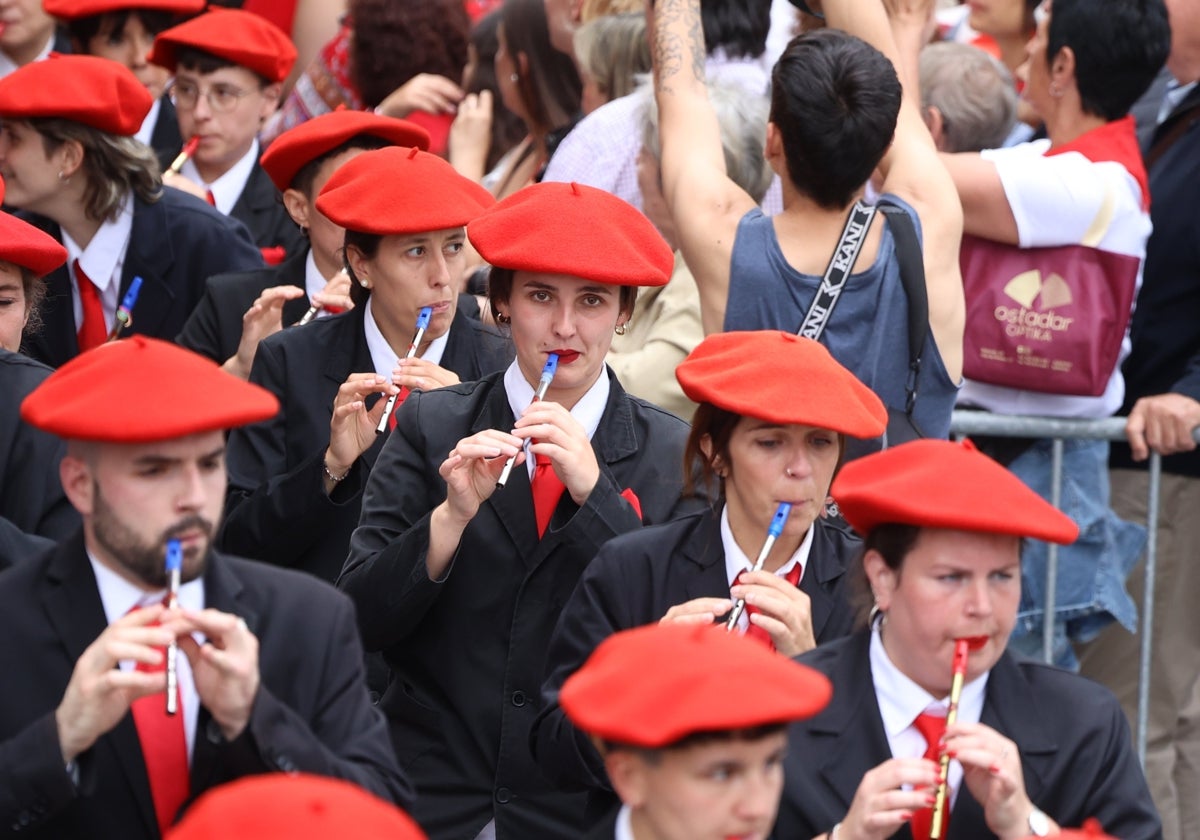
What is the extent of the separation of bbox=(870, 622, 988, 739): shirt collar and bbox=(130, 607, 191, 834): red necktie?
1509mm

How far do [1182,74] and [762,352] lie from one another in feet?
12.0

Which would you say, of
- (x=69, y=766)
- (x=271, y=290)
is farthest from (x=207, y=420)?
(x=271, y=290)

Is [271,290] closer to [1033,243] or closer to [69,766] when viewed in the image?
[1033,243]

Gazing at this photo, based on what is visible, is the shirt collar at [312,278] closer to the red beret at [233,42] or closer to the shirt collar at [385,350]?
the shirt collar at [385,350]

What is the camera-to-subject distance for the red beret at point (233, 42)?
8531 millimetres

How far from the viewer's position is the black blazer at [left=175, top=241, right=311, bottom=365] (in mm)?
7176

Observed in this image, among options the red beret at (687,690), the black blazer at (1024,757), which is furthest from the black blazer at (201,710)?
the black blazer at (1024,757)

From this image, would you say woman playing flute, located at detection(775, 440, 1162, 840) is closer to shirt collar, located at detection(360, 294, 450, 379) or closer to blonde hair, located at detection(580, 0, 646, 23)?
shirt collar, located at detection(360, 294, 450, 379)

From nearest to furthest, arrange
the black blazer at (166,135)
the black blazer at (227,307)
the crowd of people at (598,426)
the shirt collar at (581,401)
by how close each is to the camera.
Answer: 1. the crowd of people at (598,426)
2. the shirt collar at (581,401)
3. the black blazer at (227,307)
4. the black blazer at (166,135)

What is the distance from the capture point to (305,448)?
6.29m

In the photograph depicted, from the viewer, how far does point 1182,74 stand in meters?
7.83

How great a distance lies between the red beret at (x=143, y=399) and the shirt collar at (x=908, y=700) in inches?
58.7

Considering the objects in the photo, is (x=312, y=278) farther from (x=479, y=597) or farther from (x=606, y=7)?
(x=479, y=597)

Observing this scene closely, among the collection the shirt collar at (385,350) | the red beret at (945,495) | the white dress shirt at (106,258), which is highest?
the red beret at (945,495)
